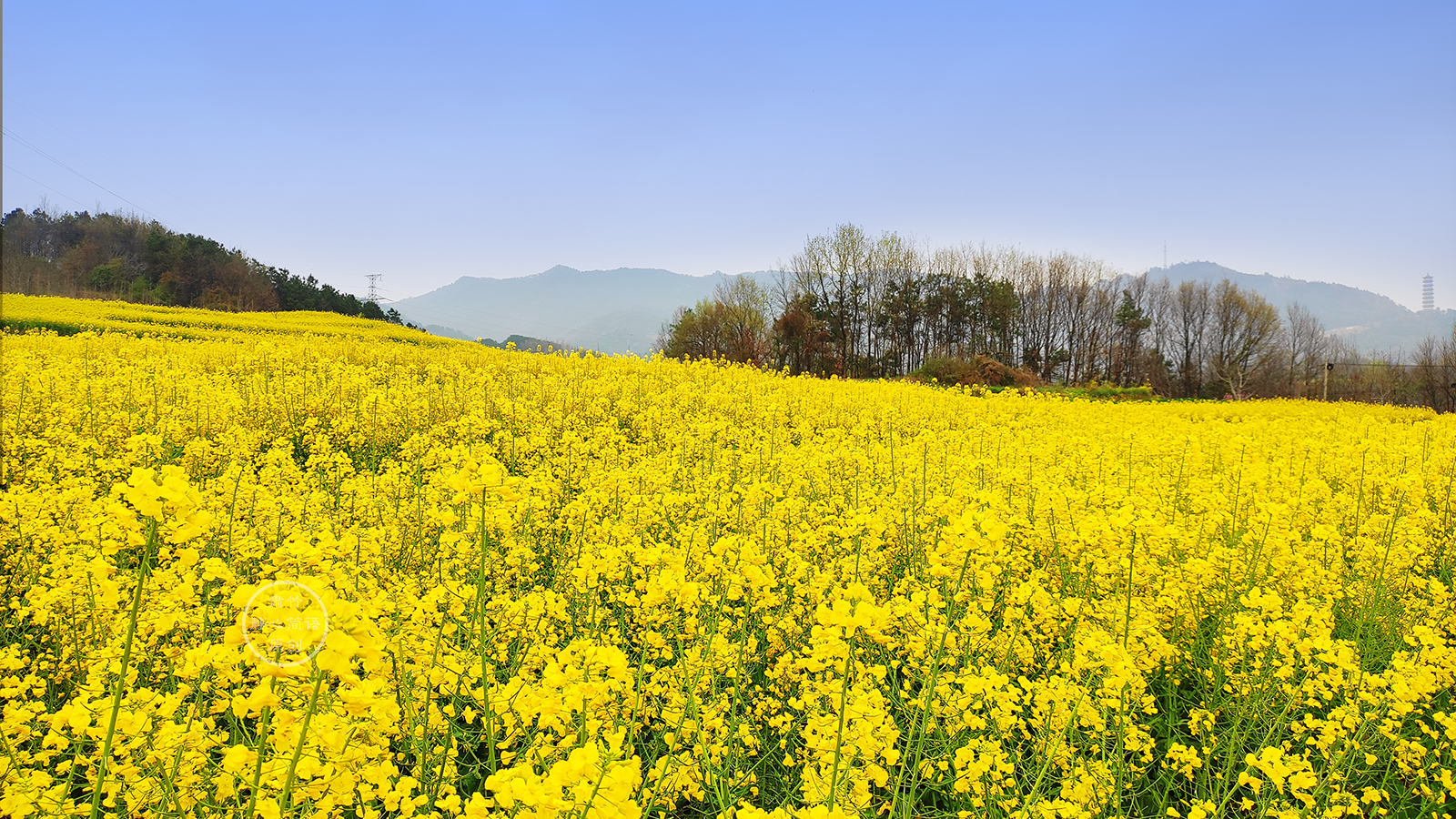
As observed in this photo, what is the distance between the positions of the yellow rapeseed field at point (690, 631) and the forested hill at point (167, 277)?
4221 cm

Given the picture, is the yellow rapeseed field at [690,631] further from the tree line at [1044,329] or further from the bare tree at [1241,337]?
the bare tree at [1241,337]

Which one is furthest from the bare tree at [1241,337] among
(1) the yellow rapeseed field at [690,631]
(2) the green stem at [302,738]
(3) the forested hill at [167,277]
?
(3) the forested hill at [167,277]

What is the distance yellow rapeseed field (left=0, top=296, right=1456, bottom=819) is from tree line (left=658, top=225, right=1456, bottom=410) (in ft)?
109

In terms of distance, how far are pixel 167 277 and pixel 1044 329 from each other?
59489 millimetres

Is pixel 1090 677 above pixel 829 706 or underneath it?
above

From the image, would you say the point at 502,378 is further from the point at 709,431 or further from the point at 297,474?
the point at 297,474

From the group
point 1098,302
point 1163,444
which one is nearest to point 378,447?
point 1163,444

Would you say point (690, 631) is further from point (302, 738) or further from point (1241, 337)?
point (1241, 337)

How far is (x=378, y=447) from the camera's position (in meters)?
6.96

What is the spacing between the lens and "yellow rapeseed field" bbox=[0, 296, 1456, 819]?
65.1 inches

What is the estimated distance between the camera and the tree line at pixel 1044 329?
41188 mm

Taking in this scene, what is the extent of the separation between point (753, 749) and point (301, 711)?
1702 mm

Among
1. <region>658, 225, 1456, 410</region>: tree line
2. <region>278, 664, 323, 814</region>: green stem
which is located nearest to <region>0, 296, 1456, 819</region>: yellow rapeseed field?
<region>278, 664, 323, 814</region>: green stem

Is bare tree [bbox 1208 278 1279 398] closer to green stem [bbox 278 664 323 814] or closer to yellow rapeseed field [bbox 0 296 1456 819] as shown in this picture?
yellow rapeseed field [bbox 0 296 1456 819]
